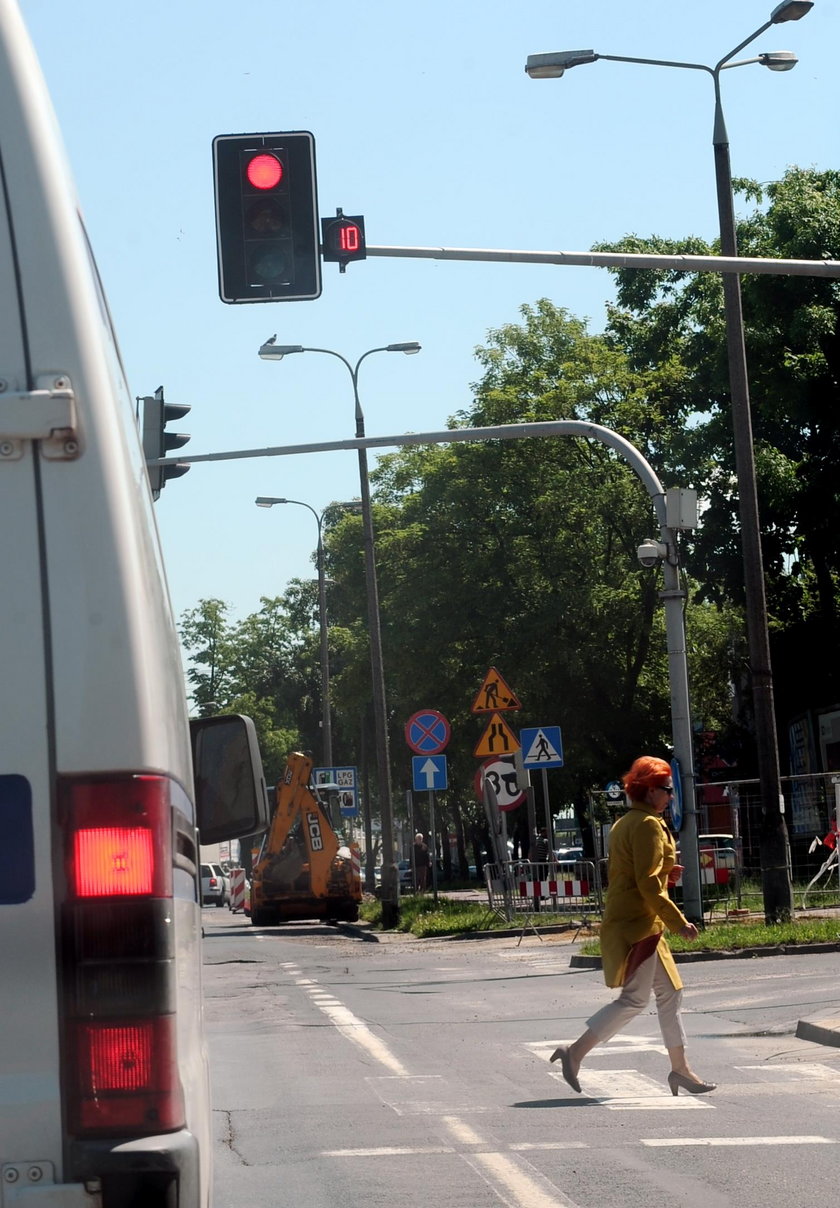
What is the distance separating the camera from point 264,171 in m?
12.5

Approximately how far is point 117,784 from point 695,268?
483 inches

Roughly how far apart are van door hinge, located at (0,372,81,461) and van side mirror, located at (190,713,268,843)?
1.52 meters

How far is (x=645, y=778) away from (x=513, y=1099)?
1.84m

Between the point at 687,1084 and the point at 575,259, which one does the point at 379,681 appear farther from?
the point at 687,1084

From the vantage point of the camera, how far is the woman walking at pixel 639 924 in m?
9.77

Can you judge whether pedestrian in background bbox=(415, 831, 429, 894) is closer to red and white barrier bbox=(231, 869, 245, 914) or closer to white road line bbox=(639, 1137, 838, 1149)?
red and white barrier bbox=(231, 869, 245, 914)

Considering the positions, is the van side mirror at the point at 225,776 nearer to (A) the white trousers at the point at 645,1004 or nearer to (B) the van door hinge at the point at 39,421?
(B) the van door hinge at the point at 39,421

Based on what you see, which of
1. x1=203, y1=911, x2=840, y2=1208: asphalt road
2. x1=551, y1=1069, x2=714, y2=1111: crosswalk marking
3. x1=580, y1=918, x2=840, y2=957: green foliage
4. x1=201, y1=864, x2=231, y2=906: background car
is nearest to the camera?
x1=203, y1=911, x2=840, y2=1208: asphalt road

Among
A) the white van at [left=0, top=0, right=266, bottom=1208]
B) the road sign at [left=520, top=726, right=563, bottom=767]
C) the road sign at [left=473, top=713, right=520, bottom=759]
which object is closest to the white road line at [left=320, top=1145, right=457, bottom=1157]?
the white van at [left=0, top=0, right=266, bottom=1208]

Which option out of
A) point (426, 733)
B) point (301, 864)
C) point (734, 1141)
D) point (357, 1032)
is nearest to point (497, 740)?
point (426, 733)

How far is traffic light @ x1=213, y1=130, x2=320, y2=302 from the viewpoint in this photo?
1245 centimetres

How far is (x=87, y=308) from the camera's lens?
3.11 m

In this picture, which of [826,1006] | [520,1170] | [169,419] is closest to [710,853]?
[826,1006]

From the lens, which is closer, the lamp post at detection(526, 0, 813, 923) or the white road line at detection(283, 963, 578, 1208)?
the white road line at detection(283, 963, 578, 1208)
